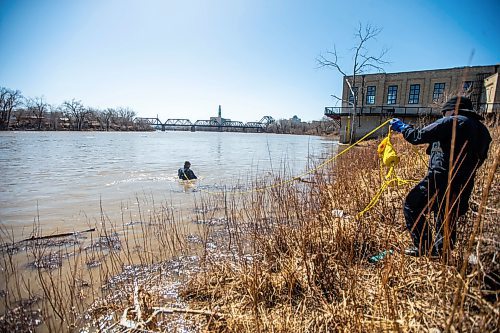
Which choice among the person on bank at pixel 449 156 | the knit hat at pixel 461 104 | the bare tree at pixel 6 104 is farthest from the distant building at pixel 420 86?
the bare tree at pixel 6 104

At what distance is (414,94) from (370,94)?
587cm

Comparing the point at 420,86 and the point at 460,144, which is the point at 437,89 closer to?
the point at 420,86

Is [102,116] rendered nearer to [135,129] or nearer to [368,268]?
[135,129]

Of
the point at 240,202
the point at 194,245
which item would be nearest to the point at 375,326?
the point at 194,245

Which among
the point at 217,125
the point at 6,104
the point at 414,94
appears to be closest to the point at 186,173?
the point at 414,94

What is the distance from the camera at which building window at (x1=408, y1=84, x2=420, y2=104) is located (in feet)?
117

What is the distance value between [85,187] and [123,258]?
7.14m

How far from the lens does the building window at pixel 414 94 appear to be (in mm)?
35763

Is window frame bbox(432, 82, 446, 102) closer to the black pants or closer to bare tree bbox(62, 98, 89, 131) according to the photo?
the black pants

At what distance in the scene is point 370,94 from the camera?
129 feet

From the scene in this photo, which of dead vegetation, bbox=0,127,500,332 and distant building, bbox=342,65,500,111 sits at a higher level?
distant building, bbox=342,65,500,111

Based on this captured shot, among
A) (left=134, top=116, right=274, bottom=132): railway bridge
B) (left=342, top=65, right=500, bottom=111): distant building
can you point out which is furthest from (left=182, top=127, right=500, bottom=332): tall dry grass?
(left=134, top=116, right=274, bottom=132): railway bridge

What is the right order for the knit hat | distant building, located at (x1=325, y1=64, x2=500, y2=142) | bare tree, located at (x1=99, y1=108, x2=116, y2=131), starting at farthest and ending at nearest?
bare tree, located at (x1=99, y1=108, x2=116, y2=131)
distant building, located at (x1=325, y1=64, x2=500, y2=142)
the knit hat

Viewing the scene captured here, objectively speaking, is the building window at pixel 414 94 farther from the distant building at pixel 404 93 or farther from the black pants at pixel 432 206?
the black pants at pixel 432 206
